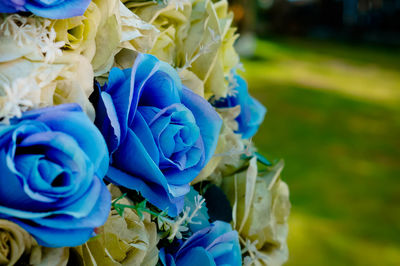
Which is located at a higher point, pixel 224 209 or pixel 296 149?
pixel 224 209

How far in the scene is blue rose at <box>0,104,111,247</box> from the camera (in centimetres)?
43

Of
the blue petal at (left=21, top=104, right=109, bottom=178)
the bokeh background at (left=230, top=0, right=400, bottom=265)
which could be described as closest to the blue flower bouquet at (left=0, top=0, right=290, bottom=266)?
the blue petal at (left=21, top=104, right=109, bottom=178)

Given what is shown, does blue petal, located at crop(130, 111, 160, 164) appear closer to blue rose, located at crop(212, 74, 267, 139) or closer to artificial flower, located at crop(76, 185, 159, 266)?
artificial flower, located at crop(76, 185, 159, 266)

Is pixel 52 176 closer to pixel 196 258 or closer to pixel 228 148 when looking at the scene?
pixel 196 258

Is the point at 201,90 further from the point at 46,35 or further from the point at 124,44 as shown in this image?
the point at 46,35

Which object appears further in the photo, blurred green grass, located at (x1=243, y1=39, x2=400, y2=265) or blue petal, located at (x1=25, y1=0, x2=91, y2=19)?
blurred green grass, located at (x1=243, y1=39, x2=400, y2=265)

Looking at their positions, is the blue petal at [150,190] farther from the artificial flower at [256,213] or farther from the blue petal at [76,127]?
the artificial flower at [256,213]

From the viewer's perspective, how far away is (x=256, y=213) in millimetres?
836

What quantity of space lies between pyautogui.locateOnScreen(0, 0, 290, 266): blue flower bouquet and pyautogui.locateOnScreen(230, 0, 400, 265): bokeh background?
6.75 feet

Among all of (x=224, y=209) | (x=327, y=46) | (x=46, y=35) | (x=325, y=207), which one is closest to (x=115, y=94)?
(x=46, y=35)

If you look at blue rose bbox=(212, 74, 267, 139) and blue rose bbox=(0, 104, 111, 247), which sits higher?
blue rose bbox=(0, 104, 111, 247)

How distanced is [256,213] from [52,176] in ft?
1.56

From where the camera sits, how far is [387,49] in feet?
38.2

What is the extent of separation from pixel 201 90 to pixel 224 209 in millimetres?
217
